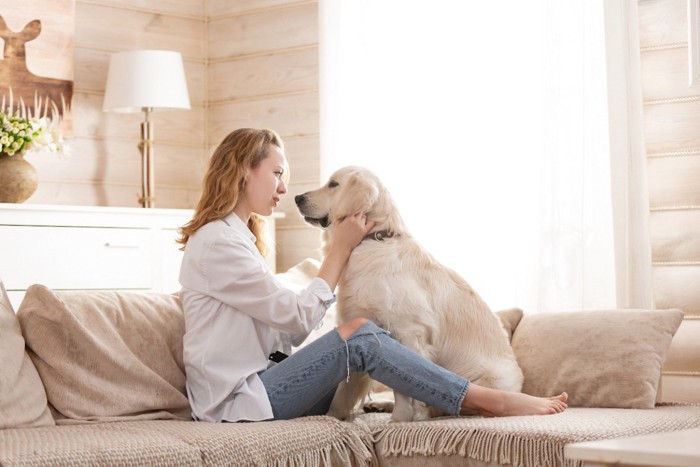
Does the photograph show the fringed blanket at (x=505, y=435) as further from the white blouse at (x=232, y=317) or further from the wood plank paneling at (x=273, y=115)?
the wood plank paneling at (x=273, y=115)

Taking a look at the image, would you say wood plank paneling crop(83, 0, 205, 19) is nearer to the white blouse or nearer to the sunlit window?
the sunlit window

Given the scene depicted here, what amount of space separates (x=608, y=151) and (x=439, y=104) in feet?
2.73

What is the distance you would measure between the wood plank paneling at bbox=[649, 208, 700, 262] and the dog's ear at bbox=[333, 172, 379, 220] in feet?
4.61

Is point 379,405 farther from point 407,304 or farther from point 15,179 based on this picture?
point 15,179

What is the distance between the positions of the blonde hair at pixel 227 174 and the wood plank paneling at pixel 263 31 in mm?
2077

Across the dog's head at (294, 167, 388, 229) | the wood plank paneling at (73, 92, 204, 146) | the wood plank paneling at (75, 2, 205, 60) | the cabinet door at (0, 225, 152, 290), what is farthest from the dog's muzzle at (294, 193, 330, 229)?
the wood plank paneling at (75, 2, 205, 60)

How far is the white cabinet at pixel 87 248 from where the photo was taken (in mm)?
3711

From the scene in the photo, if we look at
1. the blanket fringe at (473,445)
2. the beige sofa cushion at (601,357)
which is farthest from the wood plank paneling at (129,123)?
the blanket fringe at (473,445)

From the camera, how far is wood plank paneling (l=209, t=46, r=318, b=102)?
15.3 ft

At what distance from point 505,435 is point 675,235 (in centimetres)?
162

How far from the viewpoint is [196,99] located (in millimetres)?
4953

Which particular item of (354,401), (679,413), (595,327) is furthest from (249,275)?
(679,413)

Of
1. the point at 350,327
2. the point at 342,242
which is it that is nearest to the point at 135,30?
the point at 342,242

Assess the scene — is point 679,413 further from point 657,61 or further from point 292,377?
point 657,61
